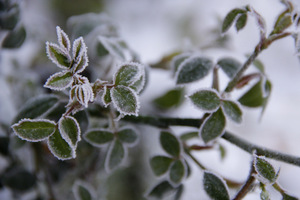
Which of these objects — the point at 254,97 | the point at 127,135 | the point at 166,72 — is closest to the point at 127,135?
the point at 127,135

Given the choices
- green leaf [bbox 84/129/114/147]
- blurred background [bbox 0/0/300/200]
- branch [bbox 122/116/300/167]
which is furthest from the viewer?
blurred background [bbox 0/0/300/200]

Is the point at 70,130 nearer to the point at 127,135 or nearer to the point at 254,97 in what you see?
the point at 127,135

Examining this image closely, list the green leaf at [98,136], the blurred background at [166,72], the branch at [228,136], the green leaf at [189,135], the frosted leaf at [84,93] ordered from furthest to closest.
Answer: the blurred background at [166,72], the green leaf at [189,135], the green leaf at [98,136], the branch at [228,136], the frosted leaf at [84,93]

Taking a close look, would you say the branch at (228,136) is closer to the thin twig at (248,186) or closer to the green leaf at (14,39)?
the thin twig at (248,186)

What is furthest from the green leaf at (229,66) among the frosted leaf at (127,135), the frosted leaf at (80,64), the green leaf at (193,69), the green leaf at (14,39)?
the green leaf at (14,39)

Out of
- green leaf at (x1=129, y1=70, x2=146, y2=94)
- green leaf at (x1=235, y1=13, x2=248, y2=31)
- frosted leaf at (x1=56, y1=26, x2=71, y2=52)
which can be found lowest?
green leaf at (x1=129, y1=70, x2=146, y2=94)

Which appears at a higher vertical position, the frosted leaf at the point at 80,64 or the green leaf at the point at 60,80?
the frosted leaf at the point at 80,64

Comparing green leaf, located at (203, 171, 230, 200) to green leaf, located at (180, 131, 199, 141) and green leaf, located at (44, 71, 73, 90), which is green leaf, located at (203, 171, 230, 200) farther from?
green leaf, located at (44, 71, 73, 90)

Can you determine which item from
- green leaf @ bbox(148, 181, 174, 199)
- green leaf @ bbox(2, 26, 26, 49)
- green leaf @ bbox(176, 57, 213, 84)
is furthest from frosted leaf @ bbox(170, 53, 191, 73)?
green leaf @ bbox(2, 26, 26, 49)
